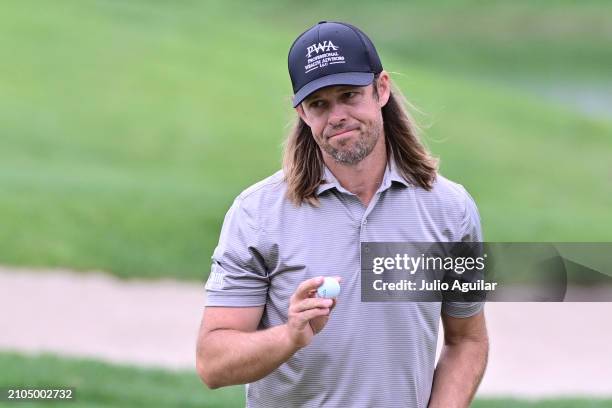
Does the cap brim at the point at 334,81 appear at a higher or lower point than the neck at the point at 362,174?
higher

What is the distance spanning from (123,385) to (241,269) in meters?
5.73

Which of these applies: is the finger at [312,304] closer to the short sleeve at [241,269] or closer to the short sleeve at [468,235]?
the short sleeve at [241,269]

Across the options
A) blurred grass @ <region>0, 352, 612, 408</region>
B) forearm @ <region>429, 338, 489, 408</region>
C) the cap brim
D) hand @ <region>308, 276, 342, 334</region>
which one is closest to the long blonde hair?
the cap brim

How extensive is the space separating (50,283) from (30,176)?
9.81 ft

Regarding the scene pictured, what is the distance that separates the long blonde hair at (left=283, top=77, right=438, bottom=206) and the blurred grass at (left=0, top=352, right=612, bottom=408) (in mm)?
4867

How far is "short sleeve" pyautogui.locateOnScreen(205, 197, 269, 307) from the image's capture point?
331 cm

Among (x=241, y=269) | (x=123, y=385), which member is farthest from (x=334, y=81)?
(x=123, y=385)

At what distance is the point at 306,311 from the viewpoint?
304 cm

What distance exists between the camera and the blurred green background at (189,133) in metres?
12.7

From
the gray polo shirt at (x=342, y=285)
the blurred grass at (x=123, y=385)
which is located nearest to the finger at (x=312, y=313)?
the gray polo shirt at (x=342, y=285)

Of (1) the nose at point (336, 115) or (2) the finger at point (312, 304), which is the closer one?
(2) the finger at point (312, 304)

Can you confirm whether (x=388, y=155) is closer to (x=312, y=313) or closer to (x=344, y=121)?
(x=344, y=121)

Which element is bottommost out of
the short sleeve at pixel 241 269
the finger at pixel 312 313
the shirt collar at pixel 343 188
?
the finger at pixel 312 313

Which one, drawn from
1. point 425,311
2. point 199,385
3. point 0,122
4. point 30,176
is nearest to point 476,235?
point 425,311
